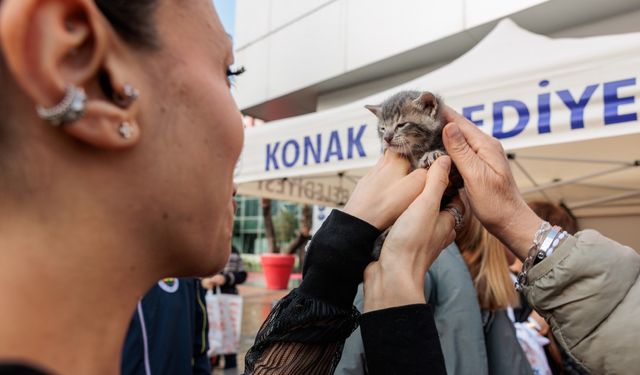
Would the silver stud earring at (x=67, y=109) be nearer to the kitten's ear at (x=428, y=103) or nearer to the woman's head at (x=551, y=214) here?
the kitten's ear at (x=428, y=103)

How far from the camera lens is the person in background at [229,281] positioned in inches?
189

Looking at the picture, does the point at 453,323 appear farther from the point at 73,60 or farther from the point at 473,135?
the point at 73,60

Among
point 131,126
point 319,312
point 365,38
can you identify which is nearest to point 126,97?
point 131,126

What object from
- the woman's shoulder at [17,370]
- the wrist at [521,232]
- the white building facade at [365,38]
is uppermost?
the white building facade at [365,38]

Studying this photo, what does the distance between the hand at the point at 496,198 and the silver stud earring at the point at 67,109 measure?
112cm

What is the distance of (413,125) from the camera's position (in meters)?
1.97

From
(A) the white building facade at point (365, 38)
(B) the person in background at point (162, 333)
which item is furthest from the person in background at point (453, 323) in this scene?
(A) the white building facade at point (365, 38)

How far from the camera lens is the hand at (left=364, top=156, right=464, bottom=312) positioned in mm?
964

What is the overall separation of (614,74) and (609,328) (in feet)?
5.91

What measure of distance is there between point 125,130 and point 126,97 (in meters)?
0.04

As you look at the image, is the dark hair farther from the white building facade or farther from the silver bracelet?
the white building facade

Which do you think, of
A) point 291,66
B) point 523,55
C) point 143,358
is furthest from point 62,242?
point 291,66

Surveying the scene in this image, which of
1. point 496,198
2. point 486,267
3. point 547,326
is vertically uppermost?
point 496,198

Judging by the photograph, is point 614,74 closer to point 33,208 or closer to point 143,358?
point 33,208
